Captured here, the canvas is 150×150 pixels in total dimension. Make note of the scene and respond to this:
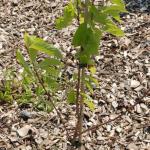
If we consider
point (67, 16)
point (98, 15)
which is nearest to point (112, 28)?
point (98, 15)

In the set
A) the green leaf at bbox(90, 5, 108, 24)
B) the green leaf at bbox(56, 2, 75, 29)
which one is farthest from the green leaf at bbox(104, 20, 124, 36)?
the green leaf at bbox(56, 2, 75, 29)

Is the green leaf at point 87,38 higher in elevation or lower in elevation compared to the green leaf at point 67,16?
lower

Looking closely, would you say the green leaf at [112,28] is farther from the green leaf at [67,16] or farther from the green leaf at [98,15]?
the green leaf at [67,16]

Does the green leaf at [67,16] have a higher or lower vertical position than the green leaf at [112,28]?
higher

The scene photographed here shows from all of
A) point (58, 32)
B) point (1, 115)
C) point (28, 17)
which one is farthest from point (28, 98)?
point (28, 17)

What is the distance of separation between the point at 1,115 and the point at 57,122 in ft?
1.72

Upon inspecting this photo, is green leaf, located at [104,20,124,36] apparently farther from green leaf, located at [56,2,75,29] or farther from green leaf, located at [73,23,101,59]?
green leaf, located at [56,2,75,29]

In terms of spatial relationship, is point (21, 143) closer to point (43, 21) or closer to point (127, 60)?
point (127, 60)

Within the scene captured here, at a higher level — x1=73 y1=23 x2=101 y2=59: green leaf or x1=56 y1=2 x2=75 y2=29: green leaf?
x1=56 y1=2 x2=75 y2=29: green leaf

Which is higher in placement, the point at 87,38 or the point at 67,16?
the point at 67,16

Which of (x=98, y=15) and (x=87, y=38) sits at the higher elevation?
(x=98, y=15)

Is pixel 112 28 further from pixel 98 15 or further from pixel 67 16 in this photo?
pixel 67 16

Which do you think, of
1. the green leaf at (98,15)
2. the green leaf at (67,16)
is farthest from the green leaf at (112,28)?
the green leaf at (67,16)

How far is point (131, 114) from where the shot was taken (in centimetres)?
355
